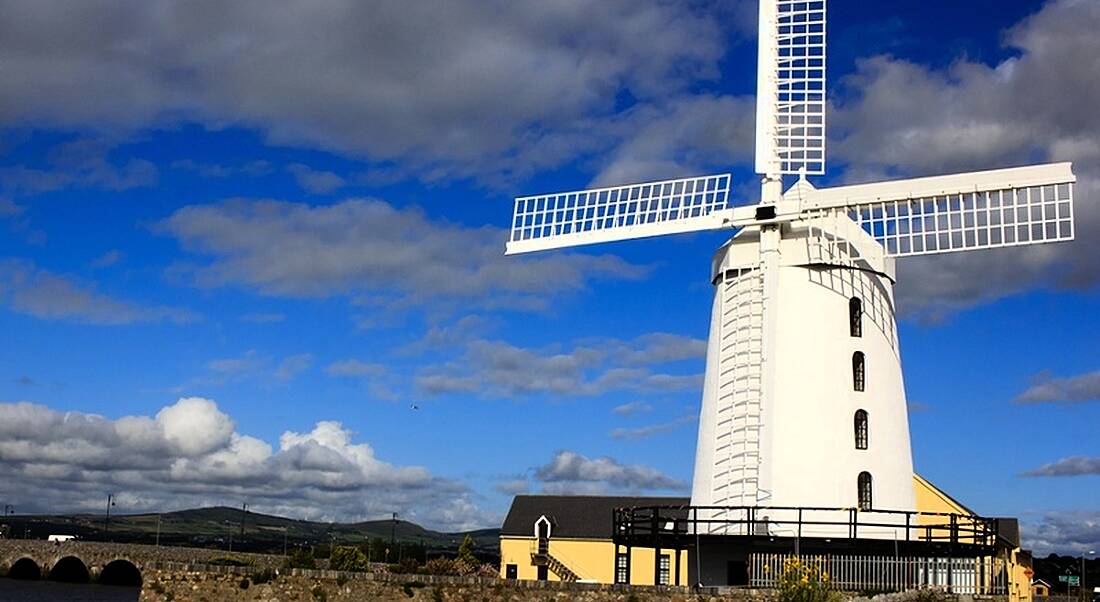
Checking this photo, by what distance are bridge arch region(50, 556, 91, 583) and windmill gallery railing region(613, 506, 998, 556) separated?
62215 millimetres

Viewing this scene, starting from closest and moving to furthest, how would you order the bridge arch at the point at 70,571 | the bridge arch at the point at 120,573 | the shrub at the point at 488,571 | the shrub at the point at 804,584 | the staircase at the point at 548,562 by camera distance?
the shrub at the point at 804,584, the shrub at the point at 488,571, the staircase at the point at 548,562, the bridge arch at the point at 120,573, the bridge arch at the point at 70,571

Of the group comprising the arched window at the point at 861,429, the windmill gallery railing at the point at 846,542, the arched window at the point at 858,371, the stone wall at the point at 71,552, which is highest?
the arched window at the point at 858,371

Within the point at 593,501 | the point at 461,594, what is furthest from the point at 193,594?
the point at 593,501

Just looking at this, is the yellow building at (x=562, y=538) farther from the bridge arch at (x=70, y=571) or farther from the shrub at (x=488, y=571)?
the bridge arch at (x=70, y=571)

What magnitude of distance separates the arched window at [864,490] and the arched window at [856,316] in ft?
11.4

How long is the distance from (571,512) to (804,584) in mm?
33969

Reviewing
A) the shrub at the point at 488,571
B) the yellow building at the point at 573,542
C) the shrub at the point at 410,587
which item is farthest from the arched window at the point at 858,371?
the shrub at the point at 488,571

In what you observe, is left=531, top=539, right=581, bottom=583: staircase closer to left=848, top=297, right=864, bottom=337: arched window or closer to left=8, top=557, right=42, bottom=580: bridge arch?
left=848, top=297, right=864, bottom=337: arched window

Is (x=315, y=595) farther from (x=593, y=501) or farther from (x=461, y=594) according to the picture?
(x=593, y=501)

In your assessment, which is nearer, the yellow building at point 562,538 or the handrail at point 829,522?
the handrail at point 829,522

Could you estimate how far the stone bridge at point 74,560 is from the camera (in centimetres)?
7931

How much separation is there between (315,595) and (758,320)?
12.5 m

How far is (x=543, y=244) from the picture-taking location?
32.1 metres

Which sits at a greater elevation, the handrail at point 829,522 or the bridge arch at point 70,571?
the handrail at point 829,522
